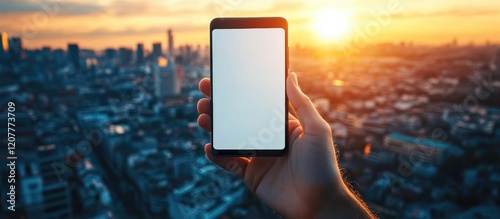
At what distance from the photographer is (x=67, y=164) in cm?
504

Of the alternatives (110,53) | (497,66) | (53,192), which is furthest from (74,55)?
(497,66)

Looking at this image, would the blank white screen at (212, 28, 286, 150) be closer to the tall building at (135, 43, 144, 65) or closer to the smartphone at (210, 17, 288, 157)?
the smartphone at (210, 17, 288, 157)

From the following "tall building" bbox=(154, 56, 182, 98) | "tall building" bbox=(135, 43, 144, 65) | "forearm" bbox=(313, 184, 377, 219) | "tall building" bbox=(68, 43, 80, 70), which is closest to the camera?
"forearm" bbox=(313, 184, 377, 219)

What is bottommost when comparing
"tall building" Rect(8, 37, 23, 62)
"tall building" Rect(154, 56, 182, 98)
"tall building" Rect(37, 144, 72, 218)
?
"tall building" Rect(37, 144, 72, 218)

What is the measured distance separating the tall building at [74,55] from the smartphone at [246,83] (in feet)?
26.6

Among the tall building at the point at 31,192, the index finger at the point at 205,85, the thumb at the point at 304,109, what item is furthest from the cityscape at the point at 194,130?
the thumb at the point at 304,109

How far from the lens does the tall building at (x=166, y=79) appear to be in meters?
8.30

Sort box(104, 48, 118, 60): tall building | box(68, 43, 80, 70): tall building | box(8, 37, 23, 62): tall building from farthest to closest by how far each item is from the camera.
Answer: box(104, 48, 118, 60): tall building < box(68, 43, 80, 70): tall building < box(8, 37, 23, 62): tall building

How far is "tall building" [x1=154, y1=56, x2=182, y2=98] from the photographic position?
830cm

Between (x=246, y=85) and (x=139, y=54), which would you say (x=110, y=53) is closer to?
(x=139, y=54)

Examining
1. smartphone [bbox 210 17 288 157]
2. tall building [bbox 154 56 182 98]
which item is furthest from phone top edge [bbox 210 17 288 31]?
tall building [bbox 154 56 182 98]

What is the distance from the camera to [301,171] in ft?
1.92

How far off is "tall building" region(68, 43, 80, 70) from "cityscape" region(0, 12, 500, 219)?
0.11ft

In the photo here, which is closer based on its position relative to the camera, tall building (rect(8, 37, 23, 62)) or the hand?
the hand
